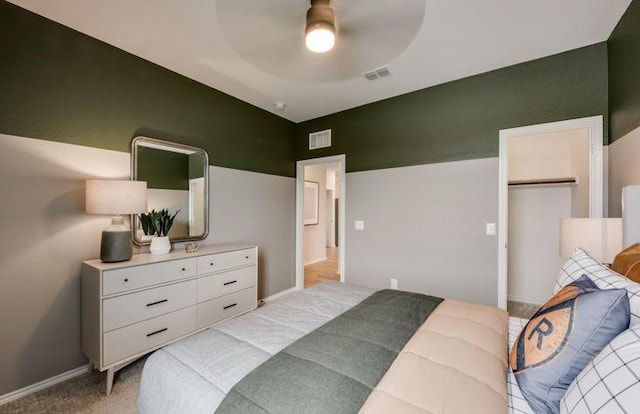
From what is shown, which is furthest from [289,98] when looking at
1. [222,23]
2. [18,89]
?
[18,89]

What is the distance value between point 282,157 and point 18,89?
2.66 meters

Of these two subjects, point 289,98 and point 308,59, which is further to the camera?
point 289,98

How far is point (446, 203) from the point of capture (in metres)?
2.89

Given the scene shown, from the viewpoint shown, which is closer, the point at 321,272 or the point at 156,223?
the point at 156,223

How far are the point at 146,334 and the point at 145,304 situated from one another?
0.24 meters

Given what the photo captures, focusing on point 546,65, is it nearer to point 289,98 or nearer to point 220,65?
point 289,98

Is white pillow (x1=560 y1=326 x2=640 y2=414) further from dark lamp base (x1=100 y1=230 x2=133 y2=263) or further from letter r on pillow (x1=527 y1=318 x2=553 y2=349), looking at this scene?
dark lamp base (x1=100 y1=230 x2=133 y2=263)

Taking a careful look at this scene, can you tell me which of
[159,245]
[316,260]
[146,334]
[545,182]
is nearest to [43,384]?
[146,334]

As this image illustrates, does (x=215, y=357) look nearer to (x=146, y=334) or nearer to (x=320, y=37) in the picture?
(x=146, y=334)

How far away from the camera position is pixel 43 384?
1.85 metres

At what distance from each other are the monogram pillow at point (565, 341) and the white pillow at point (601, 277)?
7 cm

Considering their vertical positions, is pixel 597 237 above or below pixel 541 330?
above

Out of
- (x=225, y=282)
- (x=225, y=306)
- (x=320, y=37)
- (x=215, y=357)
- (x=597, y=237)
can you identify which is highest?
(x=320, y=37)

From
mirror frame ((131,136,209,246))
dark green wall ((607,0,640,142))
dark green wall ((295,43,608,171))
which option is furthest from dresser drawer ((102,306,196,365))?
dark green wall ((607,0,640,142))
